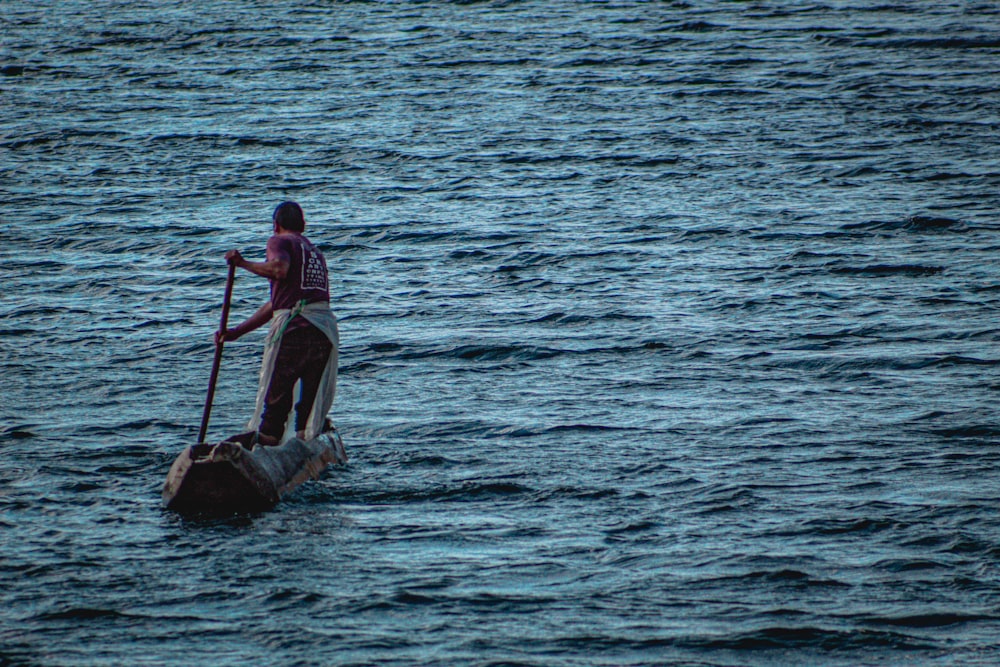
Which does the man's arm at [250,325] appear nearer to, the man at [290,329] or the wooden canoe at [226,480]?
the man at [290,329]

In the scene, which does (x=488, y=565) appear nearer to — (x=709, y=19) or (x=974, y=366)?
(x=974, y=366)

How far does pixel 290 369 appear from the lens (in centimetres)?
1106

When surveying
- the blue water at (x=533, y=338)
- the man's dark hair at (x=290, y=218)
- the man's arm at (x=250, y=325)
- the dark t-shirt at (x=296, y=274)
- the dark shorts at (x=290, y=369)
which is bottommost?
the blue water at (x=533, y=338)

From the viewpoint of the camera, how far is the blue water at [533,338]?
29.1 ft

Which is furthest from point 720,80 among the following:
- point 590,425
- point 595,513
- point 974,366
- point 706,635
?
point 706,635

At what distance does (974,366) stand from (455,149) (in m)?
15.0

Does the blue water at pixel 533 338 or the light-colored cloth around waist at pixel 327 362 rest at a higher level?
the light-colored cloth around waist at pixel 327 362

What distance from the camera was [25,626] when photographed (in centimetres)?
853

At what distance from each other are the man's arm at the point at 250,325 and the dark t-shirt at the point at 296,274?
0.30 feet

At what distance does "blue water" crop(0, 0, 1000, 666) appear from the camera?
29.1 ft

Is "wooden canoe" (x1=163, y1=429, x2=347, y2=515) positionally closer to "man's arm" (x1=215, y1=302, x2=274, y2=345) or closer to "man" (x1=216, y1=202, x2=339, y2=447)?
"man" (x1=216, y1=202, x2=339, y2=447)

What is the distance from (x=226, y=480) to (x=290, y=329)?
139 centimetres

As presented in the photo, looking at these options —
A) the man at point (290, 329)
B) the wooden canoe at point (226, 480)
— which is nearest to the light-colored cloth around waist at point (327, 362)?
the man at point (290, 329)

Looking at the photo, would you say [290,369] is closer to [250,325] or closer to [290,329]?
[290,329]
